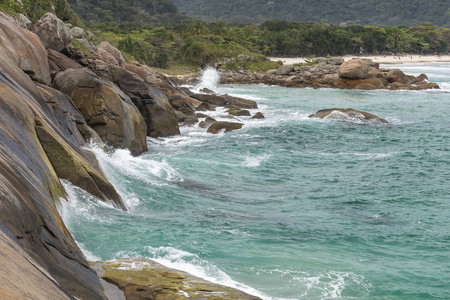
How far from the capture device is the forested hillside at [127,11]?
435ft

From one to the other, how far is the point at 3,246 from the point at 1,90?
5.27 metres

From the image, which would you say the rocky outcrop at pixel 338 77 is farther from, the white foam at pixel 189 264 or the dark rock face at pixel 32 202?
the dark rock face at pixel 32 202

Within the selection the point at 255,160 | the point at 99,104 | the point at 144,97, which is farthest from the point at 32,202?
the point at 144,97

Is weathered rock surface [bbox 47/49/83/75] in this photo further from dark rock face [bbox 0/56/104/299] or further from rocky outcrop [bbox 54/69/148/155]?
dark rock face [bbox 0/56/104/299]

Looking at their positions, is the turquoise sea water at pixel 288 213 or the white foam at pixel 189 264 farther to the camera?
the turquoise sea water at pixel 288 213

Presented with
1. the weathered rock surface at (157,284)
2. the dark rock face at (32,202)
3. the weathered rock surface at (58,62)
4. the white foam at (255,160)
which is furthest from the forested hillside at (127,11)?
the weathered rock surface at (157,284)

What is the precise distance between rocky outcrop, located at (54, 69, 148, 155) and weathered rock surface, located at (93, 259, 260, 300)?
1133 cm

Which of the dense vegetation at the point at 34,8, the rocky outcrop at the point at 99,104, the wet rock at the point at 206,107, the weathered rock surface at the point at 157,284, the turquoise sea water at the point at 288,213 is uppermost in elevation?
the dense vegetation at the point at 34,8

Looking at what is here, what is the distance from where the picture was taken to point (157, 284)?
23.9ft

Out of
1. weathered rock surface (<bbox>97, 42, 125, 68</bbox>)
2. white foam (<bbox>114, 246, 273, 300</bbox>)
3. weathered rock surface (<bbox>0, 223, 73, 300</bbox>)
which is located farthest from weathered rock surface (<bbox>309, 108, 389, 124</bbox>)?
weathered rock surface (<bbox>0, 223, 73, 300</bbox>)

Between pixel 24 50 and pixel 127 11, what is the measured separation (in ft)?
454

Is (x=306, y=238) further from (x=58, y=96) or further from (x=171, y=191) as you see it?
(x=58, y=96)

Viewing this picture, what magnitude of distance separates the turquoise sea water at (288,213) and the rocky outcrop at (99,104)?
3.25ft

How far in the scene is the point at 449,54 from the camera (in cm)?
14062
